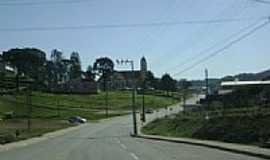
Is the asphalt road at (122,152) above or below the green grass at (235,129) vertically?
below

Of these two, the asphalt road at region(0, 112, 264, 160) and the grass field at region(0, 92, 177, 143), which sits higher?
the grass field at region(0, 92, 177, 143)

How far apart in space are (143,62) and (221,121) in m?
51.1

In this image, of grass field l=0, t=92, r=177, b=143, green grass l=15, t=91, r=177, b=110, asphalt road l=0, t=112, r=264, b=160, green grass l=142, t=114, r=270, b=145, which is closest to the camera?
asphalt road l=0, t=112, r=264, b=160

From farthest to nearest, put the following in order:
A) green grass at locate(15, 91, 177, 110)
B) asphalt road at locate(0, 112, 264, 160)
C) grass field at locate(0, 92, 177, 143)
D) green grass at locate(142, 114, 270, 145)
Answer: green grass at locate(15, 91, 177, 110) < grass field at locate(0, 92, 177, 143) < green grass at locate(142, 114, 270, 145) < asphalt road at locate(0, 112, 264, 160)

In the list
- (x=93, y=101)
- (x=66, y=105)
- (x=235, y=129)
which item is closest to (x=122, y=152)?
(x=235, y=129)

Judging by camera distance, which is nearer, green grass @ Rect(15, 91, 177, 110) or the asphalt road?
the asphalt road

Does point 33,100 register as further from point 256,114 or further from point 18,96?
point 256,114

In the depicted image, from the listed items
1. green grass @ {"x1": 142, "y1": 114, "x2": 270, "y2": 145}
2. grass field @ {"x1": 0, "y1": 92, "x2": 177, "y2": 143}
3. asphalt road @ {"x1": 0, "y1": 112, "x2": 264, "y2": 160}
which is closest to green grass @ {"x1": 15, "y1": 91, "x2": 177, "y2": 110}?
grass field @ {"x1": 0, "y1": 92, "x2": 177, "y2": 143}

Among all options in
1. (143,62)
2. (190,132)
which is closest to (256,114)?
(190,132)

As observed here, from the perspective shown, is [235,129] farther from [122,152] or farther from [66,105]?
[66,105]

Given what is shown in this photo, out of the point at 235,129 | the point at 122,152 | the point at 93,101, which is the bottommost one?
the point at 122,152

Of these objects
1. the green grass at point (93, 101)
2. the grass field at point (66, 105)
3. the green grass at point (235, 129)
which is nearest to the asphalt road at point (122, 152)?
the green grass at point (235, 129)

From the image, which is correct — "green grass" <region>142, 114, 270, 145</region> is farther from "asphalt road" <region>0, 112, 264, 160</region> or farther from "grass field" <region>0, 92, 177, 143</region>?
"grass field" <region>0, 92, 177, 143</region>

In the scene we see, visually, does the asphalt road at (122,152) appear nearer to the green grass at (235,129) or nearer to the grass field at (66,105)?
the green grass at (235,129)
